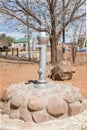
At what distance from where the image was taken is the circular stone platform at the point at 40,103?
3.03 meters

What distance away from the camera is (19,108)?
10.3 ft

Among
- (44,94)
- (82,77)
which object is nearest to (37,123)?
(44,94)

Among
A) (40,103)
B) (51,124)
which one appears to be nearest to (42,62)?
(40,103)

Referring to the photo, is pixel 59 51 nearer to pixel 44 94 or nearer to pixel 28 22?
pixel 28 22

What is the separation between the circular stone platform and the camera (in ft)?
9.95

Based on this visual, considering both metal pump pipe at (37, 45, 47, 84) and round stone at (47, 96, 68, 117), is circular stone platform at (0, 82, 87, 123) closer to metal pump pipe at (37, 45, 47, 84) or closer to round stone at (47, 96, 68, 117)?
round stone at (47, 96, 68, 117)

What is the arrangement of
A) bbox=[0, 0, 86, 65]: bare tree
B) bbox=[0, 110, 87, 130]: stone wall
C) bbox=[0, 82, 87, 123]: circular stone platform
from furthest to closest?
bbox=[0, 0, 86, 65]: bare tree < bbox=[0, 82, 87, 123]: circular stone platform < bbox=[0, 110, 87, 130]: stone wall

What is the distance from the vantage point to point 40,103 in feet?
9.91

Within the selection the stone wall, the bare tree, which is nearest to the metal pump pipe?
the stone wall

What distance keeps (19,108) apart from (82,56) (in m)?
12.1

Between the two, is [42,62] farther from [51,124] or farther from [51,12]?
[51,12]

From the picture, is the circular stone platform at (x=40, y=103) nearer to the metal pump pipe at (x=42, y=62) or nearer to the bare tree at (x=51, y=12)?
the metal pump pipe at (x=42, y=62)

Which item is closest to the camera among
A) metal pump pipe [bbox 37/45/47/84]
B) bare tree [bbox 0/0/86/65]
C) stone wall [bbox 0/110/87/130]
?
stone wall [bbox 0/110/87/130]

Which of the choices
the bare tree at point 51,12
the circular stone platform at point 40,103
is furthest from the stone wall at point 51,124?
the bare tree at point 51,12
